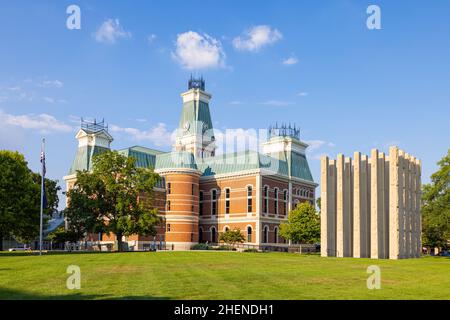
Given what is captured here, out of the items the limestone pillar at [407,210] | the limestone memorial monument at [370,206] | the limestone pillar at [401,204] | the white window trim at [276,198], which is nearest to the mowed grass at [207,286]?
the limestone memorial monument at [370,206]

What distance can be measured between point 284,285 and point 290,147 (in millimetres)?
60173

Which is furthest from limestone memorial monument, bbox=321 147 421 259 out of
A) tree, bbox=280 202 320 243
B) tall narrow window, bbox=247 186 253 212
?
tall narrow window, bbox=247 186 253 212

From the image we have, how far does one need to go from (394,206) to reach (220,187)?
3220cm

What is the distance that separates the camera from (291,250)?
240ft

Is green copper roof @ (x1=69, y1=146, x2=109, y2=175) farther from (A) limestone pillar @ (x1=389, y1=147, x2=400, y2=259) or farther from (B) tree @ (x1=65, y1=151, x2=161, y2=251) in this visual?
(A) limestone pillar @ (x1=389, y1=147, x2=400, y2=259)

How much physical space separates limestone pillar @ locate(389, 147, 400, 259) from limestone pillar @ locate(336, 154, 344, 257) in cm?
457

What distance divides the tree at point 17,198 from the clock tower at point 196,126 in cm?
3329

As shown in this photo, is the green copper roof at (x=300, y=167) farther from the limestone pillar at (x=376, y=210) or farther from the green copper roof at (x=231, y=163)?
the limestone pillar at (x=376, y=210)

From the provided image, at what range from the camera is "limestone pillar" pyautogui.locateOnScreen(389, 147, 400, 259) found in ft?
149

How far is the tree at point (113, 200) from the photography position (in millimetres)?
54281

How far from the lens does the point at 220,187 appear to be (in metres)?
73.5

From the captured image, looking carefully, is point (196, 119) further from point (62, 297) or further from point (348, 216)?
point (62, 297)

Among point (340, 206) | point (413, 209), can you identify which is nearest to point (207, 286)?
point (340, 206)
